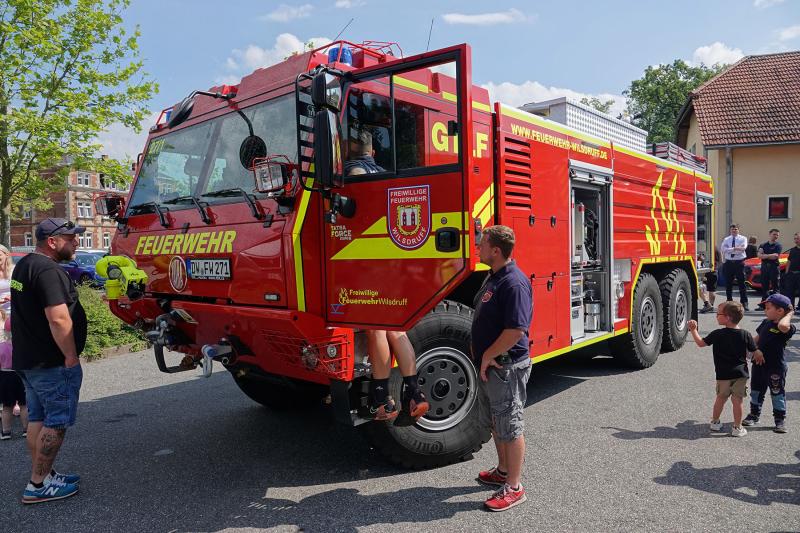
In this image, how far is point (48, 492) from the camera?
3725 millimetres

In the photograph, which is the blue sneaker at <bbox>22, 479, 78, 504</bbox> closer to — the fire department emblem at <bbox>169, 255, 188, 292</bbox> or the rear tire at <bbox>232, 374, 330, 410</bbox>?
the fire department emblem at <bbox>169, 255, 188, 292</bbox>

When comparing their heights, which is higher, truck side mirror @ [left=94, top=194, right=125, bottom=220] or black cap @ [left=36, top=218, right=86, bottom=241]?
truck side mirror @ [left=94, top=194, right=125, bottom=220]

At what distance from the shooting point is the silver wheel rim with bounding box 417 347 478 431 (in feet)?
13.1

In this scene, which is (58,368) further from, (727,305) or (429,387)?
(727,305)

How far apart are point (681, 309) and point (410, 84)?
606 centimetres

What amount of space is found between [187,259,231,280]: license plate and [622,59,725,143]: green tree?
4630cm

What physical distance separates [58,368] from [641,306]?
593 centimetres

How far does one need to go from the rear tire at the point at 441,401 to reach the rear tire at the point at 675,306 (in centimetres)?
457

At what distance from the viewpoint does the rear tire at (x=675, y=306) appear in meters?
7.70

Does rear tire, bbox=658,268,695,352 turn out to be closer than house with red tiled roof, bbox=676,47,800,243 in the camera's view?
Yes

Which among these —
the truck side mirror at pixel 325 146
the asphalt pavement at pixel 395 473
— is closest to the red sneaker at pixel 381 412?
the asphalt pavement at pixel 395 473

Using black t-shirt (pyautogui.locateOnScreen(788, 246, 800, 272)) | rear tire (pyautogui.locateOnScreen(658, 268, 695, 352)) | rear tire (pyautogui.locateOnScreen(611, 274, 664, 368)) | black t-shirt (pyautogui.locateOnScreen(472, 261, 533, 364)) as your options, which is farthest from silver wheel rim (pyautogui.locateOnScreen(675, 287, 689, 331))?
black t-shirt (pyautogui.locateOnScreen(472, 261, 533, 364))

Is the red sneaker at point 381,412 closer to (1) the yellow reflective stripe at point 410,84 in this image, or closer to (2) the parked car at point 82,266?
(1) the yellow reflective stripe at point 410,84

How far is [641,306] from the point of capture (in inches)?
274
